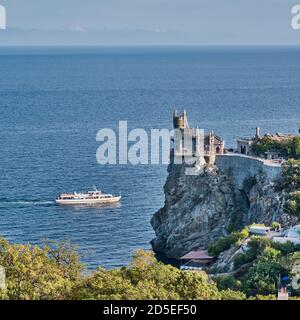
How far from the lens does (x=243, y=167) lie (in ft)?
194

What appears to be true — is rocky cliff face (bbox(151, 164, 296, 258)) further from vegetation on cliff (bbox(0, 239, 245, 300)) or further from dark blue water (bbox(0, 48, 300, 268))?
vegetation on cliff (bbox(0, 239, 245, 300))

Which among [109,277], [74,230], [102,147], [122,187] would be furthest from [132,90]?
[109,277]

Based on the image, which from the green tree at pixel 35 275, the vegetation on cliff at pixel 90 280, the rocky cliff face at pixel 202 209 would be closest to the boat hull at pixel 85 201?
the rocky cliff face at pixel 202 209

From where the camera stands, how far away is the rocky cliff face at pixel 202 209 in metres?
57.8

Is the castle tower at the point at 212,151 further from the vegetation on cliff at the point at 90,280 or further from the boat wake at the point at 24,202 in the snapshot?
the vegetation on cliff at the point at 90,280

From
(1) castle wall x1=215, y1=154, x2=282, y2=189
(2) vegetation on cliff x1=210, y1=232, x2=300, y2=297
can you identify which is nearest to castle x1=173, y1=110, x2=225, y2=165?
(1) castle wall x1=215, y1=154, x2=282, y2=189

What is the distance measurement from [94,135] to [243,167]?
48.7m

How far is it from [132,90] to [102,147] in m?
77.2

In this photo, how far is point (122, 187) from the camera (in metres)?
77.4

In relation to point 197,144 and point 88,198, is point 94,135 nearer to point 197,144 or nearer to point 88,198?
point 88,198

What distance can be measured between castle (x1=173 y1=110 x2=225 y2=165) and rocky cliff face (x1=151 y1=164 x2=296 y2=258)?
3.29ft

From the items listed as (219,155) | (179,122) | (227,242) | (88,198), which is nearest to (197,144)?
(219,155)

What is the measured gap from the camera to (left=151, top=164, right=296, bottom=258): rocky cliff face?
2277 inches
